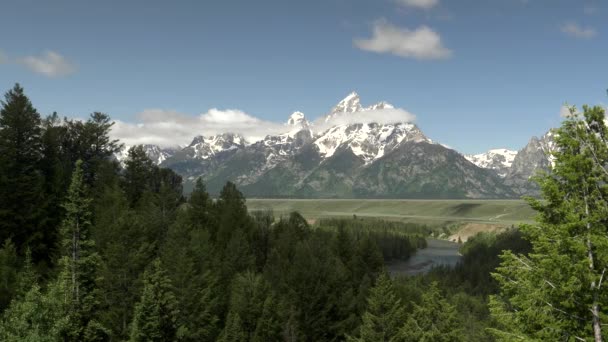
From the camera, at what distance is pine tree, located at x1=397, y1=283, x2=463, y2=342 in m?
37.0

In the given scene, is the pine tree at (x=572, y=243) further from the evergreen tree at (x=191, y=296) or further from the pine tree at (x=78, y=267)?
the evergreen tree at (x=191, y=296)

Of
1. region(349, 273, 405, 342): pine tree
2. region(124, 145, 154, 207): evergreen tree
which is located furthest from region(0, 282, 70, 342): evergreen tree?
region(124, 145, 154, 207): evergreen tree

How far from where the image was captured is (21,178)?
209 ft

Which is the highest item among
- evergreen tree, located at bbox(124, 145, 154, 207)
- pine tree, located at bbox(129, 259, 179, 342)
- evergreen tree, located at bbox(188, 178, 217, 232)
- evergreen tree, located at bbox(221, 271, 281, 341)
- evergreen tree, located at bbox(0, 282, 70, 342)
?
evergreen tree, located at bbox(124, 145, 154, 207)

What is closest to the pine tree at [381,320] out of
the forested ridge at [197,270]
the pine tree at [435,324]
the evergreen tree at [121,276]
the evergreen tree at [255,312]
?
the forested ridge at [197,270]

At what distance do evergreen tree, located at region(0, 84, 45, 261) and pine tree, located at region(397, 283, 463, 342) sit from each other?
50844 millimetres

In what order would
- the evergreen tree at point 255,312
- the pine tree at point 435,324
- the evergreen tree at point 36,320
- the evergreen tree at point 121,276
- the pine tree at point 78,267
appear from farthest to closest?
the evergreen tree at point 255,312 → the evergreen tree at point 121,276 → the pine tree at point 435,324 → the pine tree at point 78,267 → the evergreen tree at point 36,320

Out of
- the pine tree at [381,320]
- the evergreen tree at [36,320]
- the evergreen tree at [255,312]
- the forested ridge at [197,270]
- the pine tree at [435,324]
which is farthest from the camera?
the evergreen tree at [255,312]

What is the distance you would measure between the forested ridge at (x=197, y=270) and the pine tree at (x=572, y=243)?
3.1 inches

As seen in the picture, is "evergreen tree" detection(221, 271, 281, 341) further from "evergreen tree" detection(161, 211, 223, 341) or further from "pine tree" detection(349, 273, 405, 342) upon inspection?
"pine tree" detection(349, 273, 405, 342)

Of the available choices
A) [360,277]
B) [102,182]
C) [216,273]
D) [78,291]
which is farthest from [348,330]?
[102,182]

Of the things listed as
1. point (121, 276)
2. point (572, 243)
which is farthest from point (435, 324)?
point (121, 276)

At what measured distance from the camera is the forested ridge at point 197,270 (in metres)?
17.4

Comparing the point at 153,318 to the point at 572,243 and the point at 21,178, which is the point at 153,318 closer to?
the point at 572,243
